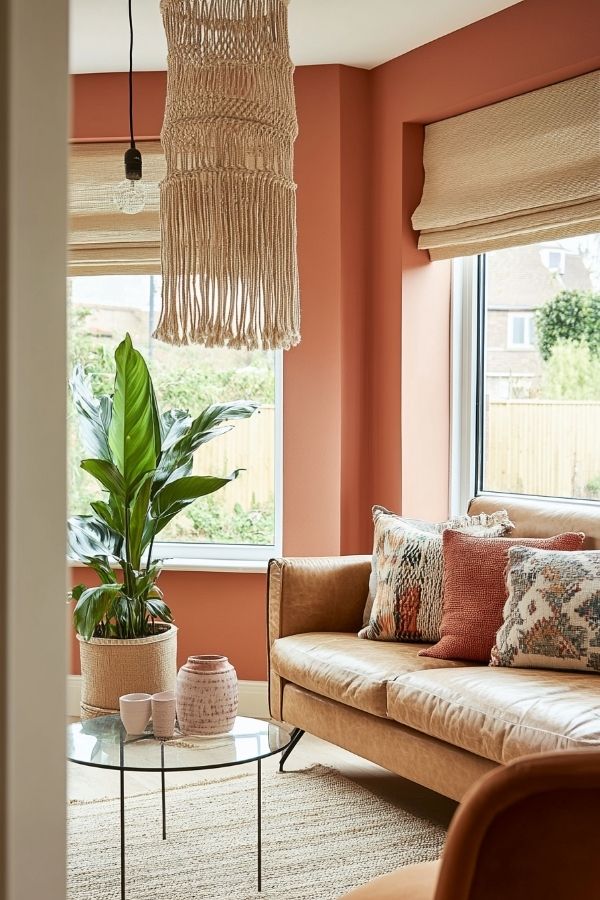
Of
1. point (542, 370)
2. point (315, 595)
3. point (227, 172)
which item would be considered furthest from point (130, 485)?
point (542, 370)

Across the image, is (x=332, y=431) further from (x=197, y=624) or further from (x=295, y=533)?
(x=197, y=624)

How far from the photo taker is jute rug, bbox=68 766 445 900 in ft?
8.52

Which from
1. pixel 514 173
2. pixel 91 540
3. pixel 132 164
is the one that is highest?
pixel 514 173

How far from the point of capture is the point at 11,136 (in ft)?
2.96

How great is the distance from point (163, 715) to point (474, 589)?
1051mm

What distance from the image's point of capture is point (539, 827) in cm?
112

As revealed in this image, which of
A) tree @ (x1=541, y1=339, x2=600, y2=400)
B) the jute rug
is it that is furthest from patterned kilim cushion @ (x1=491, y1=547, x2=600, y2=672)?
tree @ (x1=541, y1=339, x2=600, y2=400)

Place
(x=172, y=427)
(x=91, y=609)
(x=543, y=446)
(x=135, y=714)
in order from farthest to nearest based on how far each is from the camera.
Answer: (x=543, y=446) → (x=172, y=427) → (x=91, y=609) → (x=135, y=714)

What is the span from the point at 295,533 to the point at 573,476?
119cm

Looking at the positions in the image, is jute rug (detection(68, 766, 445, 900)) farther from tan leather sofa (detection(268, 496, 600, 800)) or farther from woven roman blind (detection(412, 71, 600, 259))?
woven roman blind (detection(412, 71, 600, 259))

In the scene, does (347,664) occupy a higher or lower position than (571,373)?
lower

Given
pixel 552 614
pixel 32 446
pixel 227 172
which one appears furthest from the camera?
pixel 552 614

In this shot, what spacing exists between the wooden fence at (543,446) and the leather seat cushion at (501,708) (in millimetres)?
1146

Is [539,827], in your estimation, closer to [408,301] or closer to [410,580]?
[410,580]
